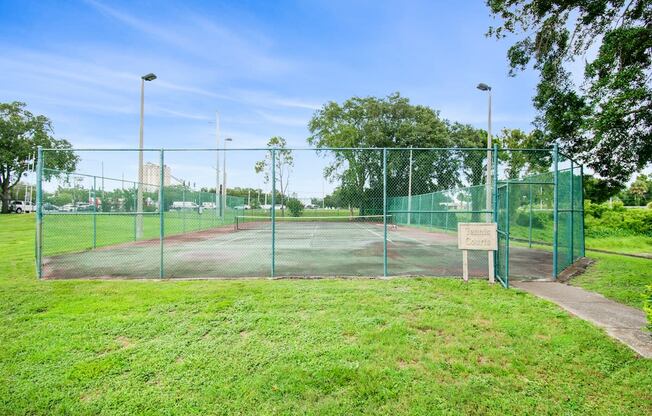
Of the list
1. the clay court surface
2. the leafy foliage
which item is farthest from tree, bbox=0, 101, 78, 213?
the leafy foliage

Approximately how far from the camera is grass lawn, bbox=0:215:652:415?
9.82 feet

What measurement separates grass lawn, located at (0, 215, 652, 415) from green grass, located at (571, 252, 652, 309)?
1.91 meters

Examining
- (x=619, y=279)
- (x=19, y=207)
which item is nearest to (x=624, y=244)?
(x=619, y=279)

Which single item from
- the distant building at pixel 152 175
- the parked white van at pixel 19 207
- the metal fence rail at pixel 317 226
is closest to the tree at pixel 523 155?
the metal fence rail at pixel 317 226

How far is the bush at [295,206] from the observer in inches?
377

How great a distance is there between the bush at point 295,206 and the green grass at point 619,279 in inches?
249

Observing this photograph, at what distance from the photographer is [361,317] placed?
15.8ft

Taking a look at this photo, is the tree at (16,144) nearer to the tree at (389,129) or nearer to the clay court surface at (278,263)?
the tree at (389,129)

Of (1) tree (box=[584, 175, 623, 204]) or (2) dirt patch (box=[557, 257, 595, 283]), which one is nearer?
(2) dirt patch (box=[557, 257, 595, 283])

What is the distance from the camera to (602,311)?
528 centimetres

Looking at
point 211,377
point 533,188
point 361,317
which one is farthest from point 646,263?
point 211,377

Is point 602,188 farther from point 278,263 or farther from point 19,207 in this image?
point 19,207

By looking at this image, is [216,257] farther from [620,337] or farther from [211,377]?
[620,337]

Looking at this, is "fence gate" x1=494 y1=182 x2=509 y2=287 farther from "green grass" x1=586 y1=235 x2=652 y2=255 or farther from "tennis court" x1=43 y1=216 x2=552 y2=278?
"green grass" x1=586 y1=235 x2=652 y2=255
